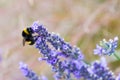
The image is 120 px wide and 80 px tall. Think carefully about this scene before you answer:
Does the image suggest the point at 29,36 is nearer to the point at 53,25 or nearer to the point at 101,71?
the point at 101,71

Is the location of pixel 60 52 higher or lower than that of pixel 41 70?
lower

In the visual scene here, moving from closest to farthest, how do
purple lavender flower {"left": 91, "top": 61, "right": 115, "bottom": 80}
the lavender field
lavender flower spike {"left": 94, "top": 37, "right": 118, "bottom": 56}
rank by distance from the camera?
purple lavender flower {"left": 91, "top": 61, "right": 115, "bottom": 80} → lavender flower spike {"left": 94, "top": 37, "right": 118, "bottom": 56} → the lavender field

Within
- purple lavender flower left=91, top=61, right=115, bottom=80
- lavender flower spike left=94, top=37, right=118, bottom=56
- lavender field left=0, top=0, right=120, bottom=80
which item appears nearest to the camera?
purple lavender flower left=91, top=61, right=115, bottom=80

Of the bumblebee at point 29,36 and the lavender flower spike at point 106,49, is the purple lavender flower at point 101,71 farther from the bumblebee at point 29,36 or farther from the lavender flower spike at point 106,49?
the bumblebee at point 29,36

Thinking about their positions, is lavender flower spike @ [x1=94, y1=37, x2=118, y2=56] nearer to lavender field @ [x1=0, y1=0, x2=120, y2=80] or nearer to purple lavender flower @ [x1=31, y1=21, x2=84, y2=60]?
purple lavender flower @ [x1=31, y1=21, x2=84, y2=60]

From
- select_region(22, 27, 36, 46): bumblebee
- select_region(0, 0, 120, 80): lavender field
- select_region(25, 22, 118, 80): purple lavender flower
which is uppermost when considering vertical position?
select_region(0, 0, 120, 80): lavender field

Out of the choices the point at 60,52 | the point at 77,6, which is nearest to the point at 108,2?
the point at 77,6

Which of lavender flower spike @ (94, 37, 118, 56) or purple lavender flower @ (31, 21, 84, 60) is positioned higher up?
lavender flower spike @ (94, 37, 118, 56)

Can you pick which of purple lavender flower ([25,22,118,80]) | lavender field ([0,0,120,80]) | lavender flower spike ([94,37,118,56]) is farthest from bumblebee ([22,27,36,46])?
lavender field ([0,0,120,80])

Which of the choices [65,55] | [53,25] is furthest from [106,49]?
[53,25]

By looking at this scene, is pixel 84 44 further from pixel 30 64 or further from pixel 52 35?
pixel 52 35

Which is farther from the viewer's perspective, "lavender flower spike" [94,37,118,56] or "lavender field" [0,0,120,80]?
"lavender field" [0,0,120,80]
